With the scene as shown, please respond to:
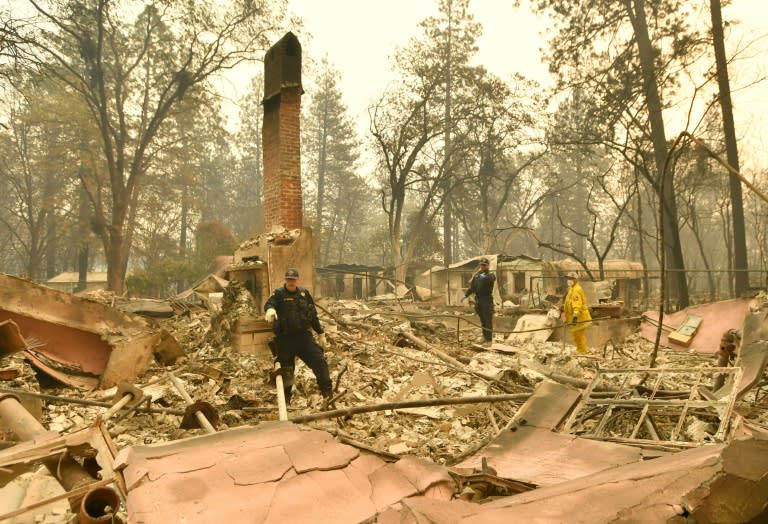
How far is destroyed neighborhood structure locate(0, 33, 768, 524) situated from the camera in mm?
1883

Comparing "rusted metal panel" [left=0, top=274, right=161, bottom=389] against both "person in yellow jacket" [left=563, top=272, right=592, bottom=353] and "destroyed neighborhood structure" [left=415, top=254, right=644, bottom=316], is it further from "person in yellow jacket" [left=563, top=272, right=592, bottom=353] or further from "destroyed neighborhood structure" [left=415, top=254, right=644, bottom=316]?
"destroyed neighborhood structure" [left=415, top=254, right=644, bottom=316]

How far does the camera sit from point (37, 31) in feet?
50.5

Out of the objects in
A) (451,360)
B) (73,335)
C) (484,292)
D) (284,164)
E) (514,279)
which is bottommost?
(451,360)

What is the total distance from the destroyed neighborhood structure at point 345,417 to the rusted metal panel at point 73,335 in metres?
0.02

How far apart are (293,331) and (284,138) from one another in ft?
18.1

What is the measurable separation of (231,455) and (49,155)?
3181cm

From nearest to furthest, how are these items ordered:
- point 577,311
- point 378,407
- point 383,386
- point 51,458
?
point 51,458 < point 378,407 < point 383,386 < point 577,311

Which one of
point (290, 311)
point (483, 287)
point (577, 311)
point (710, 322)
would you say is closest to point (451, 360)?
point (290, 311)

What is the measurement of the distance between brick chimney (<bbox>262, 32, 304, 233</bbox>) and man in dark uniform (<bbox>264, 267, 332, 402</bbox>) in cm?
412

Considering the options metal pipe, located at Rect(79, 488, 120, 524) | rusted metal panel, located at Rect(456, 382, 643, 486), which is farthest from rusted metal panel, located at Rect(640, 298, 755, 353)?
metal pipe, located at Rect(79, 488, 120, 524)

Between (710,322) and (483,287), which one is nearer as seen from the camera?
(710,322)

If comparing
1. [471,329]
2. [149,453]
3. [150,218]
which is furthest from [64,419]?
[150,218]

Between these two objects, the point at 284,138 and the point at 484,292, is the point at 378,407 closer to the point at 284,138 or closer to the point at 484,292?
the point at 484,292

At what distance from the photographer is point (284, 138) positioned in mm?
10438
